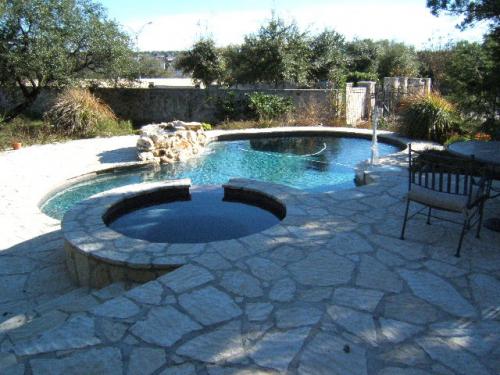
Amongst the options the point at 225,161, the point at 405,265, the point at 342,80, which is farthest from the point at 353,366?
the point at 342,80

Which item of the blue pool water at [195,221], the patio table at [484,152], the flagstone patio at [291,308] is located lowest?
the blue pool water at [195,221]

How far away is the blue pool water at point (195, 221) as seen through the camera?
4.54m

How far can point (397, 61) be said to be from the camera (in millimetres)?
19984

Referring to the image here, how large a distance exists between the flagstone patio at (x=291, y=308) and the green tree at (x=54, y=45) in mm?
8565

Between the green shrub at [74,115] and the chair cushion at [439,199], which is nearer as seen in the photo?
the chair cushion at [439,199]

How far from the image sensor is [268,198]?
523cm

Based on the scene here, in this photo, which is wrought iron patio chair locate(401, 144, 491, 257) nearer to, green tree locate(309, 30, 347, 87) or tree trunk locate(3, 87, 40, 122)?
tree trunk locate(3, 87, 40, 122)

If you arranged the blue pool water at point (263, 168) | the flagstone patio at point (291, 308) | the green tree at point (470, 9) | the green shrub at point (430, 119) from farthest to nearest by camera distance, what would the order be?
the green shrub at point (430, 119) < the blue pool water at point (263, 168) < the green tree at point (470, 9) < the flagstone patio at point (291, 308)

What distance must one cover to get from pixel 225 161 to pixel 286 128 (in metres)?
3.18

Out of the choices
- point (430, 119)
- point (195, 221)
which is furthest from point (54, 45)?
point (430, 119)

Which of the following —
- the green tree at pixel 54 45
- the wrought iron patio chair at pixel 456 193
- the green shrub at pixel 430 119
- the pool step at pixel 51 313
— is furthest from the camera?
the green tree at pixel 54 45

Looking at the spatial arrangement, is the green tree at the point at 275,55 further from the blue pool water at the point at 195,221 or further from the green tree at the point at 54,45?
the blue pool water at the point at 195,221

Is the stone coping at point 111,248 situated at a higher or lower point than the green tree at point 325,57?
lower

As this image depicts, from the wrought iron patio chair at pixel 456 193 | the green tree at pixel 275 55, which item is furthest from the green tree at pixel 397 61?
the wrought iron patio chair at pixel 456 193
